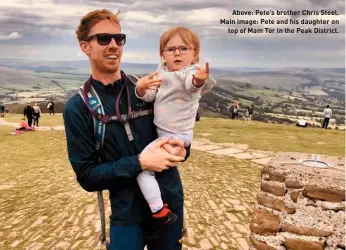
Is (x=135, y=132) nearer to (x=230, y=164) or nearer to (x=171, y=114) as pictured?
(x=171, y=114)

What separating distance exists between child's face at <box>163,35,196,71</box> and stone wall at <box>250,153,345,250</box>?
6.90 feet

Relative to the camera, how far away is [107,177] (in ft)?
8.45

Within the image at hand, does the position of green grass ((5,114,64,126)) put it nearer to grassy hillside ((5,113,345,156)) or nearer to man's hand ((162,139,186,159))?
grassy hillside ((5,113,345,156))

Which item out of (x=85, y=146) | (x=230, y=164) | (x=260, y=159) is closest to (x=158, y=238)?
(x=85, y=146)

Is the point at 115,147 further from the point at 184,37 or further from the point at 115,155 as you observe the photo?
the point at 184,37

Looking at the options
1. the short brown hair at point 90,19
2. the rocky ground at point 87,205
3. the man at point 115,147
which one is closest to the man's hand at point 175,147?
the man at point 115,147

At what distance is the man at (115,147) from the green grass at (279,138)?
41.6 ft

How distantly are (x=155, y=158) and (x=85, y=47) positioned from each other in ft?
3.26

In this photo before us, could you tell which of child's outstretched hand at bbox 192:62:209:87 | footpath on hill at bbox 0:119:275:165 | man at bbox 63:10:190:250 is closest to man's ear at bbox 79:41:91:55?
man at bbox 63:10:190:250

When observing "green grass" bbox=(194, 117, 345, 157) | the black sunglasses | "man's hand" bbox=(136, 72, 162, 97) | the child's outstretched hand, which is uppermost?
the black sunglasses

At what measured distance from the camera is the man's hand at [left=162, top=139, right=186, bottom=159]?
8.88ft

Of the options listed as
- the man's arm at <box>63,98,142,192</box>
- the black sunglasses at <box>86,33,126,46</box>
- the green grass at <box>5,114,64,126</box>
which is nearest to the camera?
the man's arm at <box>63,98,142,192</box>

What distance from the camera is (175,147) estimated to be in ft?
9.09

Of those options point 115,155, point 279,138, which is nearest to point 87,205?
point 115,155
